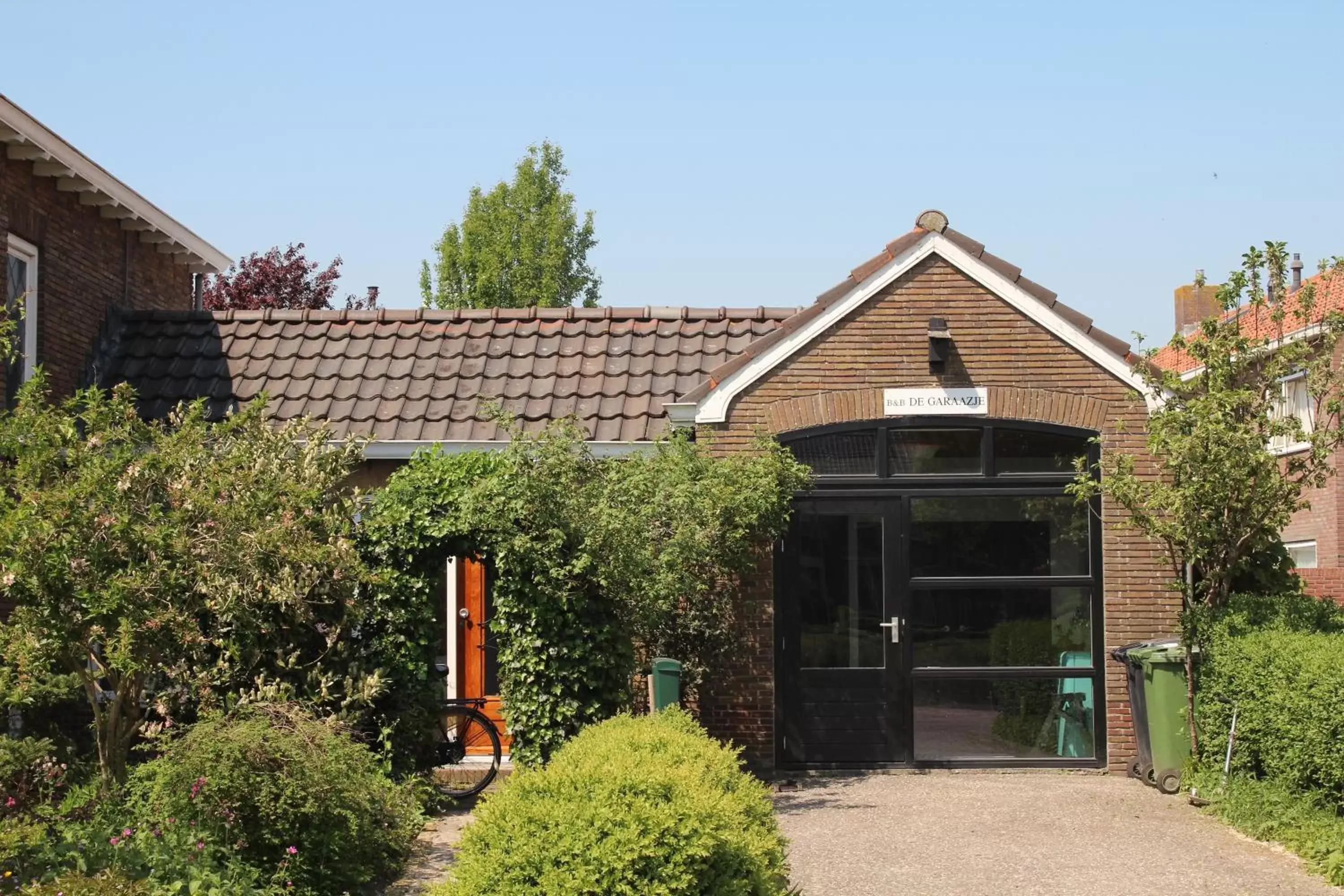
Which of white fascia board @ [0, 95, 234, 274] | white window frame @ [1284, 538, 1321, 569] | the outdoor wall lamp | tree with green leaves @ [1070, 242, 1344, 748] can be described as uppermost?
white fascia board @ [0, 95, 234, 274]

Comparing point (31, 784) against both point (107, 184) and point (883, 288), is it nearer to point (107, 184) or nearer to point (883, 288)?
point (107, 184)

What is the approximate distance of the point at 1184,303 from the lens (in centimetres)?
3938

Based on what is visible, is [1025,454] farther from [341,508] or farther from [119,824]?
[119,824]

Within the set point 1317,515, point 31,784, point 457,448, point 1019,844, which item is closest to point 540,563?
point 457,448

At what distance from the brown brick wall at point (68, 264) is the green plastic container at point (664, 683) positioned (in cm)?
696

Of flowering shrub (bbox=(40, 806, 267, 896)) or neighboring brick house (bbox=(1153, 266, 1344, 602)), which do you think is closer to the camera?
flowering shrub (bbox=(40, 806, 267, 896))

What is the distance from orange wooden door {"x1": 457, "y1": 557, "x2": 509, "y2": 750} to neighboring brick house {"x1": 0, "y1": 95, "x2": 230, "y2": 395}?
457 centimetres

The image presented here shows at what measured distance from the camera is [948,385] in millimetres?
13945

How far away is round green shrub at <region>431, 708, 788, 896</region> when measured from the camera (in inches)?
213

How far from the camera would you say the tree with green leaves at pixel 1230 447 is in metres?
11.7

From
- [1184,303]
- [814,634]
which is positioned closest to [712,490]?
[814,634]

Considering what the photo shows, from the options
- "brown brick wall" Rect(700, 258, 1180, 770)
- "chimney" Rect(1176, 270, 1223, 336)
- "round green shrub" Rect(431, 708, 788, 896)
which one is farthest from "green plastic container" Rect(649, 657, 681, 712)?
"chimney" Rect(1176, 270, 1223, 336)

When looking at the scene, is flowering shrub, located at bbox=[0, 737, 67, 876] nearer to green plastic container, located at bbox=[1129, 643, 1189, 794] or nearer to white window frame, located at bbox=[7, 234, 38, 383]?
white window frame, located at bbox=[7, 234, 38, 383]

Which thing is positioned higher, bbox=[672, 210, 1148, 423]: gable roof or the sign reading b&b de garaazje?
bbox=[672, 210, 1148, 423]: gable roof
